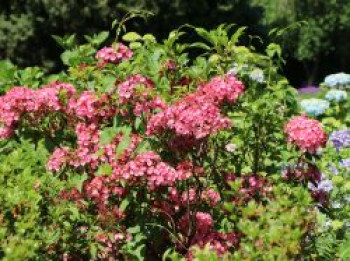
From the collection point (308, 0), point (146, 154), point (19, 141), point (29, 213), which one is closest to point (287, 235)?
point (146, 154)

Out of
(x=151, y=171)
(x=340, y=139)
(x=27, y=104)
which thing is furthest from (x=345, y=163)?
(x=27, y=104)

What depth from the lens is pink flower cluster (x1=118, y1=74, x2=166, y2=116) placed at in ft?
10.9

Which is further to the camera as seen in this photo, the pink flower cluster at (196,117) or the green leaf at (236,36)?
the green leaf at (236,36)

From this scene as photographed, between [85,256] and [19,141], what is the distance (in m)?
0.96

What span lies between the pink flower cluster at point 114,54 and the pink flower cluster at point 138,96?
0.57 metres

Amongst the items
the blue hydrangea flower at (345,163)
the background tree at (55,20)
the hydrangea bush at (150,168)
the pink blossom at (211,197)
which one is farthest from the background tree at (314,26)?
the pink blossom at (211,197)

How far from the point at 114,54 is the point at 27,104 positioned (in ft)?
2.33

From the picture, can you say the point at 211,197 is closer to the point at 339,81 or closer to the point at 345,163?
the point at 345,163

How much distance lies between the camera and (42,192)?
3.28 meters

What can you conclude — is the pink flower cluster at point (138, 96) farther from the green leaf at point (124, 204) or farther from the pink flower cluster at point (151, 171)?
the green leaf at point (124, 204)

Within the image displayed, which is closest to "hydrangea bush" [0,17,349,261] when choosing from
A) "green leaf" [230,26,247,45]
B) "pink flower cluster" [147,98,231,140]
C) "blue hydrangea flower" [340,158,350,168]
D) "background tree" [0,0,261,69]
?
"pink flower cluster" [147,98,231,140]

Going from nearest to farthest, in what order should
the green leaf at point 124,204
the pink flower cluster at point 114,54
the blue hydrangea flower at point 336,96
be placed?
the green leaf at point 124,204 → the pink flower cluster at point 114,54 → the blue hydrangea flower at point 336,96

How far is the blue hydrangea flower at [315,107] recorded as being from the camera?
6.29 metres

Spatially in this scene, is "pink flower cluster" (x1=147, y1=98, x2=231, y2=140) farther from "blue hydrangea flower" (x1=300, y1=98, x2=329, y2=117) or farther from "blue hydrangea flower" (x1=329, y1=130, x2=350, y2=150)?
"blue hydrangea flower" (x1=300, y1=98, x2=329, y2=117)
